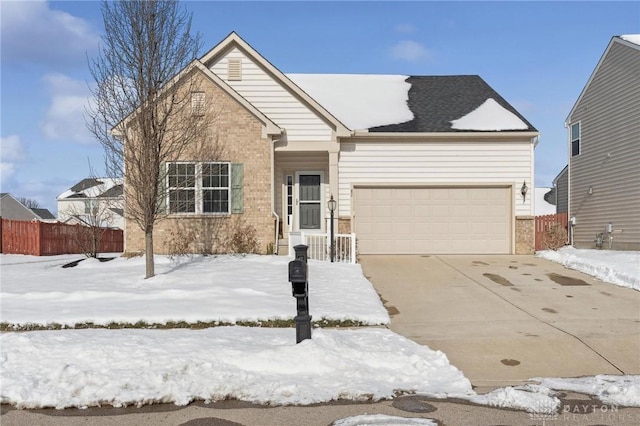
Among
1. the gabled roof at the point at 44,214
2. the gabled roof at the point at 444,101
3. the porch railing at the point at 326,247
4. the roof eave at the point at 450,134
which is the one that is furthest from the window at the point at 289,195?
the gabled roof at the point at 44,214

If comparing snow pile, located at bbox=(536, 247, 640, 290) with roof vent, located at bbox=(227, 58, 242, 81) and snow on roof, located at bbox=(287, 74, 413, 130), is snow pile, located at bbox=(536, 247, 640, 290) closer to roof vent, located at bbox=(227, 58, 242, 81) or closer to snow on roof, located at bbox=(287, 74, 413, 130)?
snow on roof, located at bbox=(287, 74, 413, 130)

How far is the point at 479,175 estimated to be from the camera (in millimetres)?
17516

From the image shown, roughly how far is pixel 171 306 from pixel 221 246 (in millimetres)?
5982

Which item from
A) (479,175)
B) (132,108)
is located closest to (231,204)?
(132,108)

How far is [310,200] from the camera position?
17.7 m

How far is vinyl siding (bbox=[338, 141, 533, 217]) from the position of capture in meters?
17.4

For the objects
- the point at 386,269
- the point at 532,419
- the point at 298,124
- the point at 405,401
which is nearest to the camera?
the point at 532,419

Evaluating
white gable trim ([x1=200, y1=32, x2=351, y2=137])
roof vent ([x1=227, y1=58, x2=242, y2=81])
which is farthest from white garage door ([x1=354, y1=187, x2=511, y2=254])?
roof vent ([x1=227, y1=58, x2=242, y2=81])

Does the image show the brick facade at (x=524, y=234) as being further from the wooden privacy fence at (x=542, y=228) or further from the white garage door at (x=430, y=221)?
the wooden privacy fence at (x=542, y=228)

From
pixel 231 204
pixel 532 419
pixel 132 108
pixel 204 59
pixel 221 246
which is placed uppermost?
pixel 204 59

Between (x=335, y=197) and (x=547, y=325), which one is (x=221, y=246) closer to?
(x=335, y=197)

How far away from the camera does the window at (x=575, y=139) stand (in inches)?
902

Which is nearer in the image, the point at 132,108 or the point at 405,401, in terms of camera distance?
the point at 405,401

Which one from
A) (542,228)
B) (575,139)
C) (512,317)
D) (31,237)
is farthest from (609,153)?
(31,237)
